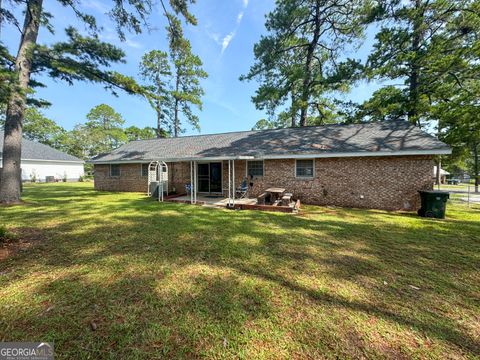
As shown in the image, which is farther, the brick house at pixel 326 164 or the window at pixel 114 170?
the window at pixel 114 170

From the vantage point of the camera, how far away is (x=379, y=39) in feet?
39.3

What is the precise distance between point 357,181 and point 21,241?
454 inches

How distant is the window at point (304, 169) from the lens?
10281mm

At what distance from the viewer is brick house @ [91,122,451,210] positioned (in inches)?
345

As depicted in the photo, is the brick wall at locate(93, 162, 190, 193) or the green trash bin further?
the brick wall at locate(93, 162, 190, 193)

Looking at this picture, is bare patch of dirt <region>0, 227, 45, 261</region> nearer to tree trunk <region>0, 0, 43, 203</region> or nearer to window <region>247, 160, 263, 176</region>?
tree trunk <region>0, 0, 43, 203</region>

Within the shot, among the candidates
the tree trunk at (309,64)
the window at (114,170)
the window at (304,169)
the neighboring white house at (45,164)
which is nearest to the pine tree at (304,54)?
the tree trunk at (309,64)

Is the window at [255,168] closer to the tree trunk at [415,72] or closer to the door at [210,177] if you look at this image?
the door at [210,177]

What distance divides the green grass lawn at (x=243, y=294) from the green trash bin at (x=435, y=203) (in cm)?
215

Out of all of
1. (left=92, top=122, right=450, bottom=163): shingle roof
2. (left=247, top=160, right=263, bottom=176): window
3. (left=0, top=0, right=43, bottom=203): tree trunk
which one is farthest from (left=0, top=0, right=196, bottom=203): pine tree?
(left=247, top=160, right=263, bottom=176): window

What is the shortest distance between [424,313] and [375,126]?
1178cm

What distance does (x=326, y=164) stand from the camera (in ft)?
32.6

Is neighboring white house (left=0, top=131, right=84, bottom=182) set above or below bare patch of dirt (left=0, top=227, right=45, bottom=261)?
above

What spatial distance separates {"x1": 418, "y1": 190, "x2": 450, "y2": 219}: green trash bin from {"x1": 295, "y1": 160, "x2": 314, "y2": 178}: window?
438cm
